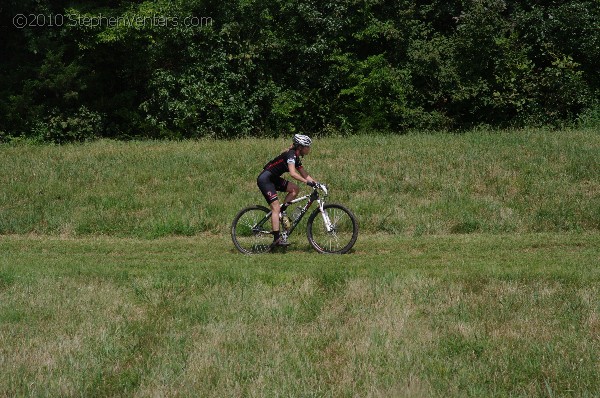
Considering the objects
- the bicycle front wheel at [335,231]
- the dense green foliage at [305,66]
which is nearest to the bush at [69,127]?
the dense green foliage at [305,66]

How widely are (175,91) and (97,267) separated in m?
19.3

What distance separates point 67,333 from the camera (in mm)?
8336

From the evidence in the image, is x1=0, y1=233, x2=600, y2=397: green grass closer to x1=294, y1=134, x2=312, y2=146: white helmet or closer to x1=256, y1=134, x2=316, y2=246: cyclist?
x1=256, y1=134, x2=316, y2=246: cyclist

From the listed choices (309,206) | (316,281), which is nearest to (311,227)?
(309,206)

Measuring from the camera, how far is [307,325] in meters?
8.56

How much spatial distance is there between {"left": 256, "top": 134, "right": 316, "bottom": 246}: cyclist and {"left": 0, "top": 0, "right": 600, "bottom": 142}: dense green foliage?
16510 mm

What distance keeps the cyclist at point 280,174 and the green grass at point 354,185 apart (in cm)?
285

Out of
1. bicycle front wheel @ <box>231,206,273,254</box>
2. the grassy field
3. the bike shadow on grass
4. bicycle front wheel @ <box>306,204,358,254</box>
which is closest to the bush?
the grassy field

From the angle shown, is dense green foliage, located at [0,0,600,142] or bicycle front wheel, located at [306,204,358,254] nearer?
bicycle front wheel, located at [306,204,358,254]

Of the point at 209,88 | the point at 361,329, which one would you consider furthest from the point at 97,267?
the point at 209,88

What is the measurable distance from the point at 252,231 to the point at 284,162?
1.60m

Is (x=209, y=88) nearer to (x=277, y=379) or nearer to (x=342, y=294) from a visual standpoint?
(x=342, y=294)

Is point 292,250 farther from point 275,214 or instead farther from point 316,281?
point 316,281

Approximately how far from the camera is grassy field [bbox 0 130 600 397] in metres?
7.08
